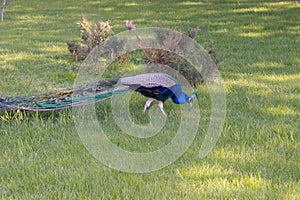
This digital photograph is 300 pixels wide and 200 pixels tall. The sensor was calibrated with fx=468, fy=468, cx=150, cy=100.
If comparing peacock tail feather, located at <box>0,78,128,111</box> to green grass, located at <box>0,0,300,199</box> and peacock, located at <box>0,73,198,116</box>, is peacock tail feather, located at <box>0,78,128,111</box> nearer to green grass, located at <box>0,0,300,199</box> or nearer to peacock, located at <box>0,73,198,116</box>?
peacock, located at <box>0,73,198,116</box>

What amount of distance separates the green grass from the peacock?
188 mm

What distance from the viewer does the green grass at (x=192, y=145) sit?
3527 millimetres

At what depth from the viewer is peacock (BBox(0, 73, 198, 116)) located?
468 cm

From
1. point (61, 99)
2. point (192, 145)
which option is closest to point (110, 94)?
point (61, 99)

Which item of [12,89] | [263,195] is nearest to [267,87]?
[263,195]

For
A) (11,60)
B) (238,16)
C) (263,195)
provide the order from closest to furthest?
(263,195) < (11,60) < (238,16)

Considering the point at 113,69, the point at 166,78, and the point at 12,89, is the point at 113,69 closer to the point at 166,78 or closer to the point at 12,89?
the point at 12,89

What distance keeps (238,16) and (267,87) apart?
20.9ft

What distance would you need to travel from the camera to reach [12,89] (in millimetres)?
6434

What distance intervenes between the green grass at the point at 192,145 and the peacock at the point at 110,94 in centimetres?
19

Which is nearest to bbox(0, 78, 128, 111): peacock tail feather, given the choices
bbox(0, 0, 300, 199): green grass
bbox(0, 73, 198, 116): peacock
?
bbox(0, 73, 198, 116): peacock

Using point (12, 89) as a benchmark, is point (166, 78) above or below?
above

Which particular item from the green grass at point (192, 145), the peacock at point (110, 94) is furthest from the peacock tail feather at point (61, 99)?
the green grass at point (192, 145)

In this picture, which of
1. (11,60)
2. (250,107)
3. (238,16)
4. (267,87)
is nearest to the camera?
(250,107)
